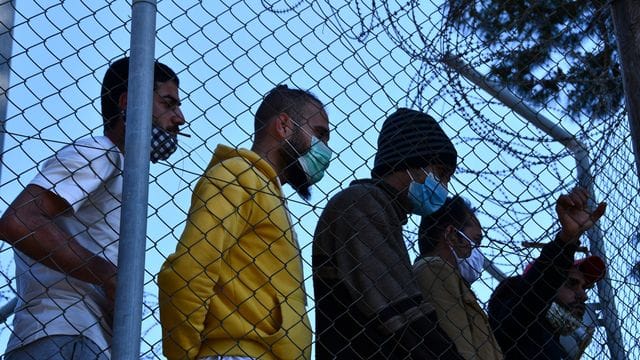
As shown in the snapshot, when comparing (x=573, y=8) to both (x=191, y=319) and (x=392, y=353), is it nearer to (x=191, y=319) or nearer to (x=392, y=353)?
(x=392, y=353)

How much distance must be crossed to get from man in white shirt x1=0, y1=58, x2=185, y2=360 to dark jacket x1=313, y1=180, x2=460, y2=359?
0.65m

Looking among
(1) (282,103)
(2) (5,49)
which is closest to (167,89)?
(1) (282,103)

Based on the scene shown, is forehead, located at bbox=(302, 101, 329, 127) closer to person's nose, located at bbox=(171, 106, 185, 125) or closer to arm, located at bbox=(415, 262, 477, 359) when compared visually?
person's nose, located at bbox=(171, 106, 185, 125)

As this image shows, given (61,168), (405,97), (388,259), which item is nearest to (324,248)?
(388,259)

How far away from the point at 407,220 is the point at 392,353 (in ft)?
2.02

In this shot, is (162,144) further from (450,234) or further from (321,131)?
(450,234)

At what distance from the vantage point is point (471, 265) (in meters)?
4.54

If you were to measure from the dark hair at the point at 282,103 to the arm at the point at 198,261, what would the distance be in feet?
1.45

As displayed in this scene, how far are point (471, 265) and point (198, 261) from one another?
4.85ft

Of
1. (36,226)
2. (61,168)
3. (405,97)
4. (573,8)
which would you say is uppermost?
(573,8)

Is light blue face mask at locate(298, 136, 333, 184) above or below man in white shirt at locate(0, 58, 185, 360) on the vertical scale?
above

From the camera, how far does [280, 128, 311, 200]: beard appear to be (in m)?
3.99

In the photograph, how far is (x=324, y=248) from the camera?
3854 mm

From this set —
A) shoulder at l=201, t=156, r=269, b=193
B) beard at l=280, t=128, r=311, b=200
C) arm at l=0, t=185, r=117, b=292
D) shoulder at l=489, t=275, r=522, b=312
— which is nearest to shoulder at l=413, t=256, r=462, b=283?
shoulder at l=489, t=275, r=522, b=312
